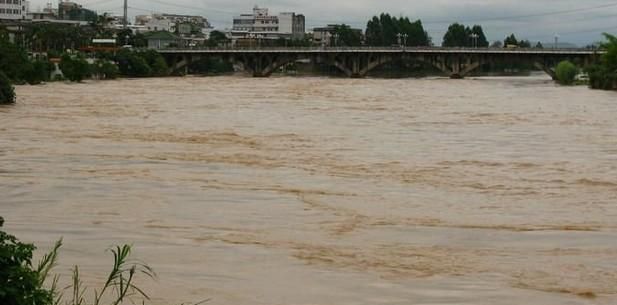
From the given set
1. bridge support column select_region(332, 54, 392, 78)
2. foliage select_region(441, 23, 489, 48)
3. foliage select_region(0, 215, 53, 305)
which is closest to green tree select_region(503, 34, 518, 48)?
foliage select_region(441, 23, 489, 48)

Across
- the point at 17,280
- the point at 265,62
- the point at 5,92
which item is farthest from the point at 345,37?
the point at 17,280

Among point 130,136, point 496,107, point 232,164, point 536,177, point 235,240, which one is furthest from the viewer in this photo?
point 496,107

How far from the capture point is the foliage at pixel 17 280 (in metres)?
6.58

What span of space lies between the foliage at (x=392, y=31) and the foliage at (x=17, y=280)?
14303 centimetres

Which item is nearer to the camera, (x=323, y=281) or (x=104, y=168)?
(x=323, y=281)

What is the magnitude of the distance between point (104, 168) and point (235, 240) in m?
9.40

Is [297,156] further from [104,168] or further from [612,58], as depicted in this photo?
[612,58]

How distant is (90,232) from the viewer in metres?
14.9

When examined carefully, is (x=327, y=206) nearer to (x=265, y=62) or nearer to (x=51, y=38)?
(x=265, y=62)

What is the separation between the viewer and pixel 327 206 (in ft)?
59.1

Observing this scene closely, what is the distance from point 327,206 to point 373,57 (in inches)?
3598

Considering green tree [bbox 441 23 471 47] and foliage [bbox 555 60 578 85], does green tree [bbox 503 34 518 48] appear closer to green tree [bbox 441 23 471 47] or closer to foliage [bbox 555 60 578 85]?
green tree [bbox 441 23 471 47]

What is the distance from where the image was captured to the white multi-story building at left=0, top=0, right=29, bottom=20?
481 ft

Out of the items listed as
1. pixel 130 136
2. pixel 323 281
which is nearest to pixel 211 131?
pixel 130 136
